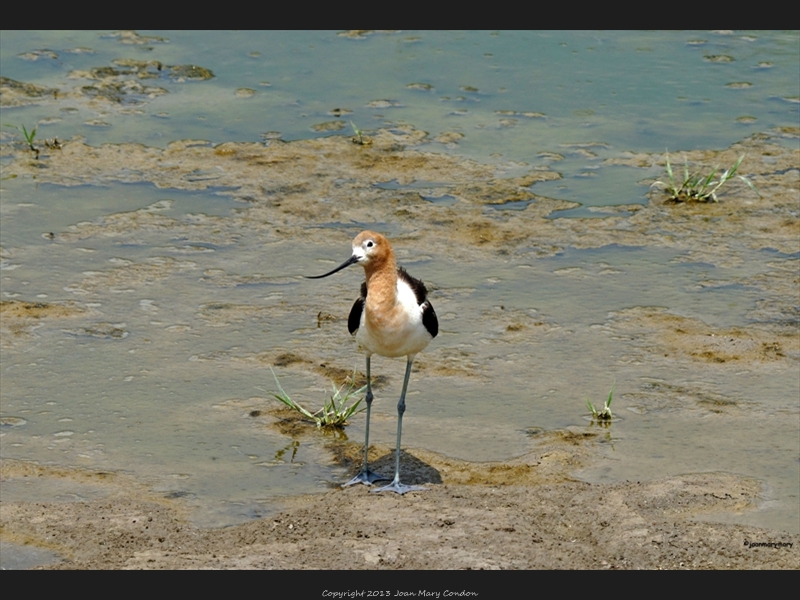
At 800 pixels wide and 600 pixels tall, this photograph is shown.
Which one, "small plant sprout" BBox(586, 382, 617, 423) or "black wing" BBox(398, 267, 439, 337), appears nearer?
"black wing" BBox(398, 267, 439, 337)

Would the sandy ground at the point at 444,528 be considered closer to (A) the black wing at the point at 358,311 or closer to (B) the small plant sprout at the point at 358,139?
(A) the black wing at the point at 358,311

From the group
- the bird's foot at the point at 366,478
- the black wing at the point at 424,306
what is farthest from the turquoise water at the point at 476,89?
the bird's foot at the point at 366,478

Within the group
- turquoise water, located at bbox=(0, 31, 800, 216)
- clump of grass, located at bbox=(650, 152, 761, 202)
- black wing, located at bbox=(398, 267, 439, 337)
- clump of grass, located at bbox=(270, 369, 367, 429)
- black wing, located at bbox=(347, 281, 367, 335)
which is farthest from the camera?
turquoise water, located at bbox=(0, 31, 800, 216)

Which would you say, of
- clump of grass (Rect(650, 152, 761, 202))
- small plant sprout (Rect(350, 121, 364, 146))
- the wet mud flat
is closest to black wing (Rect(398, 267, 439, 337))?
the wet mud flat

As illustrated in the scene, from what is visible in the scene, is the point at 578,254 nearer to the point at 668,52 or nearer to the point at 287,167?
the point at 287,167

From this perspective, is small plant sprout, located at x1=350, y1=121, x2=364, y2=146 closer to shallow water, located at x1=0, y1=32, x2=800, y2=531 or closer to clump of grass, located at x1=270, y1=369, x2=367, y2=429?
shallow water, located at x1=0, y1=32, x2=800, y2=531

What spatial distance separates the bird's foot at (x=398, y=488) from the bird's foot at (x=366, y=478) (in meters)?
0.13

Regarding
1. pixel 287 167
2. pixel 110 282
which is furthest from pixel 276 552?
pixel 287 167

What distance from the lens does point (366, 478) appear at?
6.65 metres

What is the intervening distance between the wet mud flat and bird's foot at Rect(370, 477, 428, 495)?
91mm

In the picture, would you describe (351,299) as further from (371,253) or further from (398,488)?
(398,488)

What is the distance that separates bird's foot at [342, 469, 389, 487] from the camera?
664 centimetres

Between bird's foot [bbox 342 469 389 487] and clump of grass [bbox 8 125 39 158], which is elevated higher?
clump of grass [bbox 8 125 39 158]

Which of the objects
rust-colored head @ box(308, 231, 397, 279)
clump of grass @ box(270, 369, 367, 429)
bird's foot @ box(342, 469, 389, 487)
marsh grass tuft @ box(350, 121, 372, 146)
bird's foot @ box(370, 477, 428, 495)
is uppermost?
rust-colored head @ box(308, 231, 397, 279)
